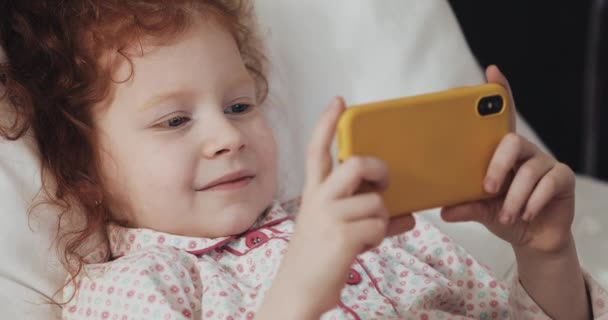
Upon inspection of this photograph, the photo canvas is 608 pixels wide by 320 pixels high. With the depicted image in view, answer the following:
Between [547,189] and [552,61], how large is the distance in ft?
4.41

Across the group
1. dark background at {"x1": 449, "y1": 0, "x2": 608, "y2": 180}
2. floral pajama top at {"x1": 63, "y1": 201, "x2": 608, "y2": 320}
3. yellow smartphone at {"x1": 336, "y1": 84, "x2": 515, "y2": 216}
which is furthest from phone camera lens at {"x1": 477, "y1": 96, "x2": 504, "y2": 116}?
dark background at {"x1": 449, "y1": 0, "x2": 608, "y2": 180}

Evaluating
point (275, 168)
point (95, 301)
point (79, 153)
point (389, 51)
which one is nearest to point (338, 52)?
point (389, 51)

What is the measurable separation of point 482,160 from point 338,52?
565mm

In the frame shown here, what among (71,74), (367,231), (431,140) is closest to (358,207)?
(367,231)

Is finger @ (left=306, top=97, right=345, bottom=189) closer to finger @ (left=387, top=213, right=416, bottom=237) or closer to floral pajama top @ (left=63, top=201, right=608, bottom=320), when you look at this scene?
finger @ (left=387, top=213, right=416, bottom=237)

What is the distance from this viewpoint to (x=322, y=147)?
2.21 feet

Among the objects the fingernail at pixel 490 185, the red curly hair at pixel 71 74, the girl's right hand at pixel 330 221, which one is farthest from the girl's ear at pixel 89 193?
the fingernail at pixel 490 185

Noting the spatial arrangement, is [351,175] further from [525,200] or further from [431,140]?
[525,200]

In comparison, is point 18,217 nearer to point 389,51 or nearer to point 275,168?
point 275,168

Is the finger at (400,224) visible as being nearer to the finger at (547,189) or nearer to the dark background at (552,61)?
the finger at (547,189)

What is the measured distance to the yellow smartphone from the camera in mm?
703

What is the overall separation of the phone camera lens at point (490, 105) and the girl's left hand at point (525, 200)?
0.03 m

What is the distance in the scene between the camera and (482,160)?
0.77 meters

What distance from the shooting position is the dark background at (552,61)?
1.94 m
